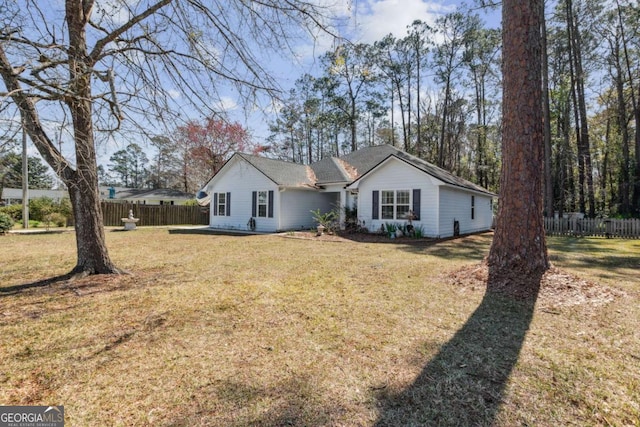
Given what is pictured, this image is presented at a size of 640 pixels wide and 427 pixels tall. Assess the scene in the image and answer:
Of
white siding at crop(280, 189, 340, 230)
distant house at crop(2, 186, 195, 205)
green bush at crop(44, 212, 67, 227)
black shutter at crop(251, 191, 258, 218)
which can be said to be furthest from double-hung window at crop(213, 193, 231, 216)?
distant house at crop(2, 186, 195, 205)

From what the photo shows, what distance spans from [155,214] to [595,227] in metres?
24.9

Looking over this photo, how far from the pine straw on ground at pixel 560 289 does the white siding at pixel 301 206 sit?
1103 cm

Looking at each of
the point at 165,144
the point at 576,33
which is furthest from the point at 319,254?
the point at 576,33

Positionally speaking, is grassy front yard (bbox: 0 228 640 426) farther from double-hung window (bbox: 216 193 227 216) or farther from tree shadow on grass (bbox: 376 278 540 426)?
double-hung window (bbox: 216 193 227 216)

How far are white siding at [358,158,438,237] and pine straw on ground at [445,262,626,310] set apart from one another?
7.29 metres

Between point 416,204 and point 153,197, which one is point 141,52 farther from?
point 153,197

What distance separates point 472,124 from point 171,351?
29927mm

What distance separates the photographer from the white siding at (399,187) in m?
12.6

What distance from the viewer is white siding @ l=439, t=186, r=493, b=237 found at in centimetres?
1304

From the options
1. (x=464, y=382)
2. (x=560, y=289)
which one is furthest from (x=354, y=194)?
(x=464, y=382)

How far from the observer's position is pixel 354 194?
15320mm

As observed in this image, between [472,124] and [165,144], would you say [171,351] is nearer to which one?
[165,144]

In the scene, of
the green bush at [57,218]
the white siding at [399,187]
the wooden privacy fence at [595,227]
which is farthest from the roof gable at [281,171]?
the wooden privacy fence at [595,227]

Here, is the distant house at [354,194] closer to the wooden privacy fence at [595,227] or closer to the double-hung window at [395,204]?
the double-hung window at [395,204]
